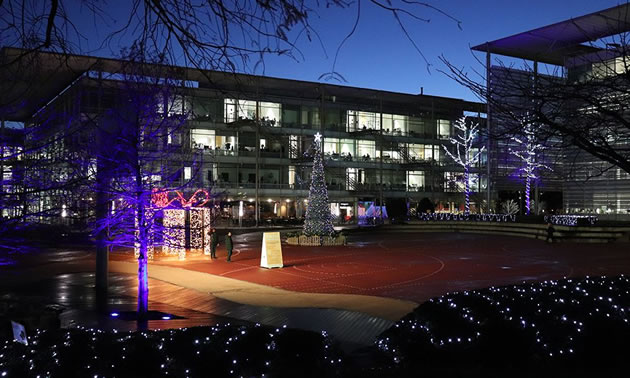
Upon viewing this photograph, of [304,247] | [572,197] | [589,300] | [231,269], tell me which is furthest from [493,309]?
[572,197]

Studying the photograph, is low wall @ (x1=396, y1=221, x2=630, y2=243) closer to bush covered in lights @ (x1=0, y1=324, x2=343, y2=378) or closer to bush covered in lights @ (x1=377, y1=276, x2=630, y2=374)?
bush covered in lights @ (x1=377, y1=276, x2=630, y2=374)

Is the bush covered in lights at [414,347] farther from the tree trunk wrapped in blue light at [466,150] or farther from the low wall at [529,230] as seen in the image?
the tree trunk wrapped in blue light at [466,150]

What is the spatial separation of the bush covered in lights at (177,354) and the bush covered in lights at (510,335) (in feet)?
3.91

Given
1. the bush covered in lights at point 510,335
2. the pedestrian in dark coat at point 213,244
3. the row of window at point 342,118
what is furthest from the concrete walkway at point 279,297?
the row of window at point 342,118

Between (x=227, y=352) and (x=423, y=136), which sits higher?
(x=423, y=136)

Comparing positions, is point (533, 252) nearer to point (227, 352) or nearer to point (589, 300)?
point (589, 300)

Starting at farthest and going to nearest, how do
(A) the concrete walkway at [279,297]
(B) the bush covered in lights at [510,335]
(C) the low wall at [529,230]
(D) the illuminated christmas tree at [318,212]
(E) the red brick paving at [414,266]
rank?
(C) the low wall at [529,230], (D) the illuminated christmas tree at [318,212], (E) the red brick paving at [414,266], (A) the concrete walkway at [279,297], (B) the bush covered in lights at [510,335]

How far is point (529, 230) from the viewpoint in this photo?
4319 cm

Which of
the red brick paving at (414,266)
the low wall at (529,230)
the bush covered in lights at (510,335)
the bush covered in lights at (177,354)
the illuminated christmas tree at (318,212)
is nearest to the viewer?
the bush covered in lights at (177,354)

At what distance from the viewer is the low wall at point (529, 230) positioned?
36156mm

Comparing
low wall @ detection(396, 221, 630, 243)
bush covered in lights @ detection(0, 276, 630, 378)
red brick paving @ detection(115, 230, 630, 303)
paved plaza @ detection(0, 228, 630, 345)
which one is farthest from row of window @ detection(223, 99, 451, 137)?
bush covered in lights @ detection(0, 276, 630, 378)

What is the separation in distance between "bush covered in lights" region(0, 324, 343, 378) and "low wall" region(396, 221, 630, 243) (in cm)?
3448

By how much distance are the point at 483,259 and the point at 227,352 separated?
22.2 m

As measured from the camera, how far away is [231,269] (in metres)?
23.1
